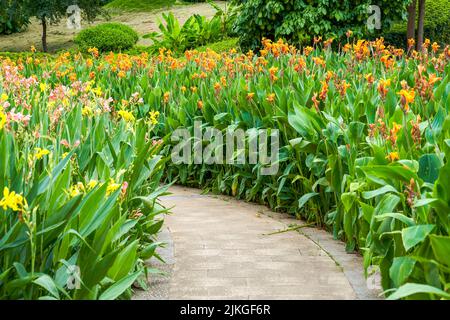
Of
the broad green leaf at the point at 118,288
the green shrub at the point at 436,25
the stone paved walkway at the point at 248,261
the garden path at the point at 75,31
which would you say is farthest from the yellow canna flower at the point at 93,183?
the garden path at the point at 75,31

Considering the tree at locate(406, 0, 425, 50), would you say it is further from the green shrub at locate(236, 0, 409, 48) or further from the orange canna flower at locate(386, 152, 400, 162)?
the orange canna flower at locate(386, 152, 400, 162)

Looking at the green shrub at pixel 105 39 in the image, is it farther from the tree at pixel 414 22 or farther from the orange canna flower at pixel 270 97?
the orange canna flower at pixel 270 97

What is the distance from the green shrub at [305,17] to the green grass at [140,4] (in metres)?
16.5

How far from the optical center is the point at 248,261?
4781 millimetres

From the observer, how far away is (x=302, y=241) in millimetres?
5355

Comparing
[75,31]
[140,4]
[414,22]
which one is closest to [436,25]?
[414,22]

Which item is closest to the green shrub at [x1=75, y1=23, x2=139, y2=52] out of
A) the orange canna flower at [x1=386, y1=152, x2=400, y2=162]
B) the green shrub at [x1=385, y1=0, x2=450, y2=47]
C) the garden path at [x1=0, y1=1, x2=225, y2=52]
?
the garden path at [x1=0, y1=1, x2=225, y2=52]

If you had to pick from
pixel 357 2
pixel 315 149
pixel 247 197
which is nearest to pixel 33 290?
pixel 315 149

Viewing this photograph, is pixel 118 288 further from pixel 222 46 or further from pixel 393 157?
pixel 222 46

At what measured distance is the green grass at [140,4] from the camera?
3033cm

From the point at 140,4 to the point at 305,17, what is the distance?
1883 cm
